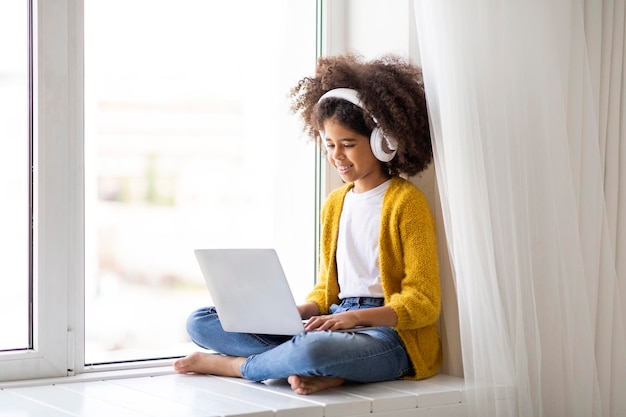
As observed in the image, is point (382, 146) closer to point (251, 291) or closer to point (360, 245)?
point (360, 245)

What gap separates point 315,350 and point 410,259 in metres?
0.34

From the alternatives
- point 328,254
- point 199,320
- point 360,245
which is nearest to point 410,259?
point 360,245

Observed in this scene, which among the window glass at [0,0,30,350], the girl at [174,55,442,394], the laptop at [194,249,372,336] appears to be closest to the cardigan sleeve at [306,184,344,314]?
the girl at [174,55,442,394]

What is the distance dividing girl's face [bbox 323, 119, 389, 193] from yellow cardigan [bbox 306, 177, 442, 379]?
2.4 inches

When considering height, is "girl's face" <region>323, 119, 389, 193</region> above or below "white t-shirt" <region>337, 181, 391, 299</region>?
above

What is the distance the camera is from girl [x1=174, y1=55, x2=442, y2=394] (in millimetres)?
1836

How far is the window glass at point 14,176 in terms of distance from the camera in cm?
189

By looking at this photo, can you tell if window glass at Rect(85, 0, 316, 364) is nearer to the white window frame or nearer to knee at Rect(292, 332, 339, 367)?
the white window frame

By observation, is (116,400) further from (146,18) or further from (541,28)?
(541,28)

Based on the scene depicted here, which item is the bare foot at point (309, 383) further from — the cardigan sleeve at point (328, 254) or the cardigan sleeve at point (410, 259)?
the cardigan sleeve at point (328, 254)

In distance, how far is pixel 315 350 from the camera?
5.65 feet

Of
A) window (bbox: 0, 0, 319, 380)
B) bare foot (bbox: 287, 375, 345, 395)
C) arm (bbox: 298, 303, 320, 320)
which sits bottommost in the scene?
bare foot (bbox: 287, 375, 345, 395)

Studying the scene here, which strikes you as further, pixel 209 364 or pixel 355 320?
pixel 209 364

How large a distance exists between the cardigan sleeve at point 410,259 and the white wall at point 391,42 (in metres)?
0.12
